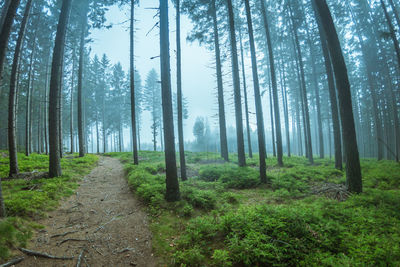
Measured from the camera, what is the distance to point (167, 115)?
6.16m

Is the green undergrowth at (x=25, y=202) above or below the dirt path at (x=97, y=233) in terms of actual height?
above

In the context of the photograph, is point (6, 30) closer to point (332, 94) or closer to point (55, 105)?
point (55, 105)

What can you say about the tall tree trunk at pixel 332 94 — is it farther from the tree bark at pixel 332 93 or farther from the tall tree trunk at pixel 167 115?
the tall tree trunk at pixel 167 115

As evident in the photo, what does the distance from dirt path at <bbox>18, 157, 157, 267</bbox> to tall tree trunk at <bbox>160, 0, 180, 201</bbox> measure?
131 cm

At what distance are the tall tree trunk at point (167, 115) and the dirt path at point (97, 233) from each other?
1.31m

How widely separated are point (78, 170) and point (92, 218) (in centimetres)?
640

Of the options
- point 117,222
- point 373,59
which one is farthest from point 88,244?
point 373,59

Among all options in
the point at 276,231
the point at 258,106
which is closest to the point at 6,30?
the point at 276,231

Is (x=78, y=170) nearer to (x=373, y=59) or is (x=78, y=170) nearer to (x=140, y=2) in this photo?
(x=140, y=2)

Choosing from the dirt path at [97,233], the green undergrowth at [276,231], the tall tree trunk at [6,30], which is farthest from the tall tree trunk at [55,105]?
the green undergrowth at [276,231]

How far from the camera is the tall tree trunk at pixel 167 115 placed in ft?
19.6

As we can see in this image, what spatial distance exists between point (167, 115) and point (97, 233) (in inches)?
166

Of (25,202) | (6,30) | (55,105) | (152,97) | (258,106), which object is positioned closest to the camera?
(25,202)

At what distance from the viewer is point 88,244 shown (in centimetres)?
380
